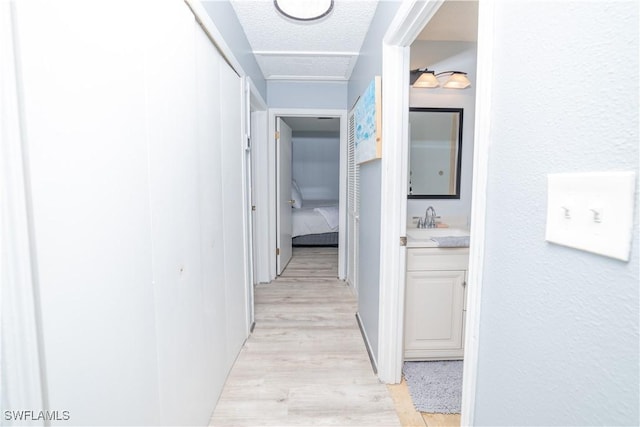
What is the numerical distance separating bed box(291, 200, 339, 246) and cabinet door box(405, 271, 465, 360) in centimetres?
306

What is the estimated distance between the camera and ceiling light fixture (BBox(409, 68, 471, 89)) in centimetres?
215

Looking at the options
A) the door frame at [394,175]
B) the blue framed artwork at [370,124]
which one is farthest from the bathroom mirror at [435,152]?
the door frame at [394,175]

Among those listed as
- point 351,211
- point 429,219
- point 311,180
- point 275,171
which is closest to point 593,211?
point 429,219

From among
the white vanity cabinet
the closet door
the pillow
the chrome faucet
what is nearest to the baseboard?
the white vanity cabinet

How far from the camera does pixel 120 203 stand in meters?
0.80

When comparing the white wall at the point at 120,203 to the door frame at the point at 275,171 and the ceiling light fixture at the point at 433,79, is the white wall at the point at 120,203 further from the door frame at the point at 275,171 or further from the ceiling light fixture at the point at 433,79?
the door frame at the point at 275,171

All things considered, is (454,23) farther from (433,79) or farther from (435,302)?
(435,302)

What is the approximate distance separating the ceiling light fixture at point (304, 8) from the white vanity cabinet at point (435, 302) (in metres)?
1.72

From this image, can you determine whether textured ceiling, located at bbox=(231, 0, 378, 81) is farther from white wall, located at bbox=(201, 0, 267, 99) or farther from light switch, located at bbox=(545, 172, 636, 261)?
light switch, located at bbox=(545, 172, 636, 261)

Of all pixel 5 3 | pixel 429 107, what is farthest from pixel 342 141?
Result: pixel 5 3

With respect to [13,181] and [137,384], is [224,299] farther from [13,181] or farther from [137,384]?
[13,181]

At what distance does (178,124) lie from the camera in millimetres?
1120

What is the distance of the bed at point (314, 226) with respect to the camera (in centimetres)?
482

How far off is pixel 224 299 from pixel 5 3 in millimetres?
1519
